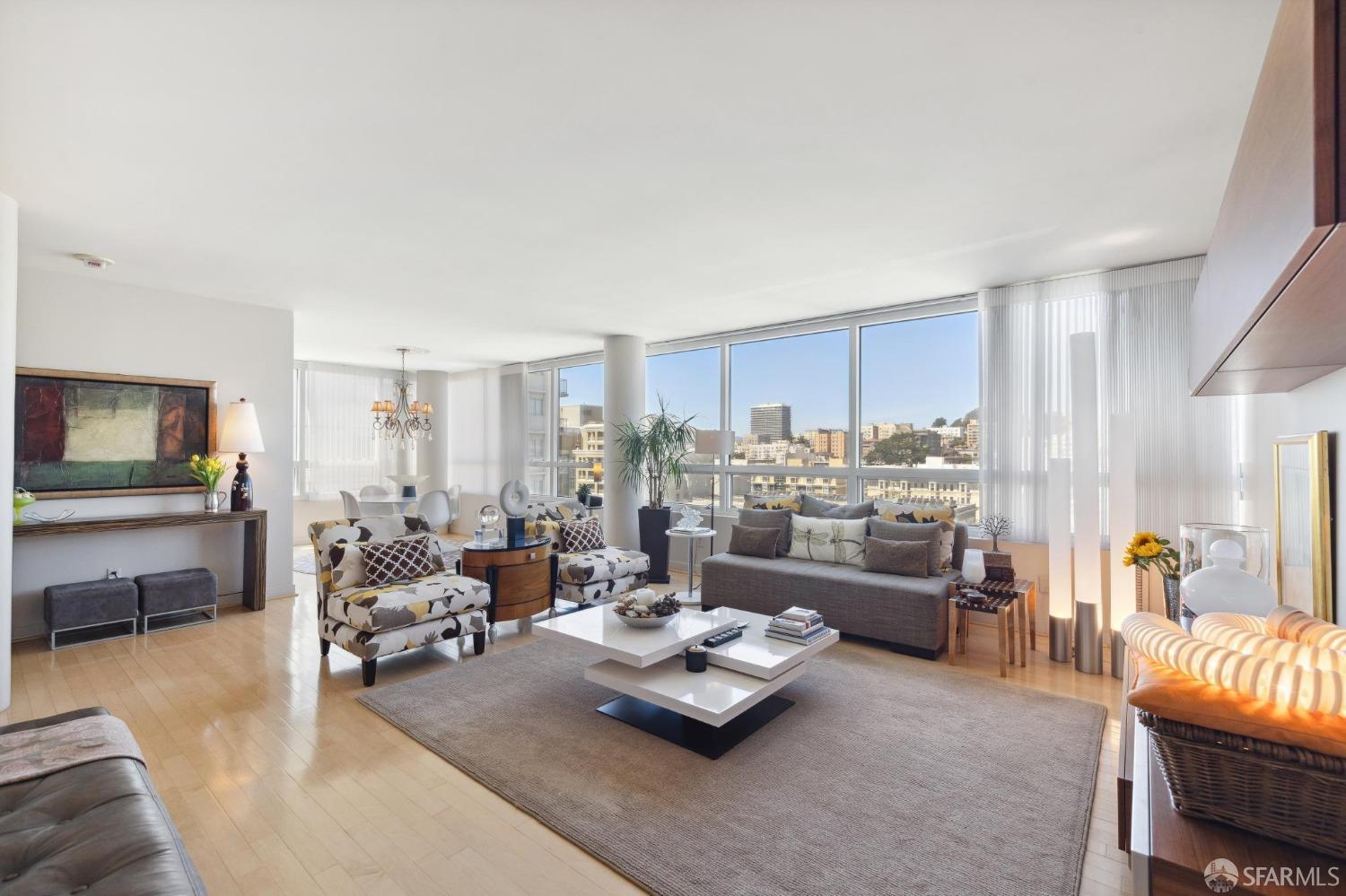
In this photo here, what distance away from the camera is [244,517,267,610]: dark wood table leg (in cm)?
532

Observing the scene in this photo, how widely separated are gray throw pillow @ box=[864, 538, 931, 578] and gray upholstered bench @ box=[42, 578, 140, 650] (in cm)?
558

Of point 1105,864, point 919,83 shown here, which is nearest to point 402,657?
point 1105,864

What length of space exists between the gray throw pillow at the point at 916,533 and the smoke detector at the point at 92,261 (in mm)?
5909

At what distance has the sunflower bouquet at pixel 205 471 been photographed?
515 cm

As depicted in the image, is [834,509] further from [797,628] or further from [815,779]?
[815,779]

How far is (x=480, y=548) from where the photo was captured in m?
4.57

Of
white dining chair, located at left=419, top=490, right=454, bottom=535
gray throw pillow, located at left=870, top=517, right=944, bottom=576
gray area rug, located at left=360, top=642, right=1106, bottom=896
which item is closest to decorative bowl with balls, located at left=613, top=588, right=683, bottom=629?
gray area rug, located at left=360, top=642, right=1106, bottom=896

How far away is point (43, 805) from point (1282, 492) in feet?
13.5

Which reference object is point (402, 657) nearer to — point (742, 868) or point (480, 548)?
point (480, 548)

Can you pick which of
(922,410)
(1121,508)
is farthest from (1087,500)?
(922,410)

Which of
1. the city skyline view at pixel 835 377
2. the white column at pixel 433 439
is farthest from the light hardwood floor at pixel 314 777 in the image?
the white column at pixel 433 439

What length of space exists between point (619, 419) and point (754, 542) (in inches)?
101

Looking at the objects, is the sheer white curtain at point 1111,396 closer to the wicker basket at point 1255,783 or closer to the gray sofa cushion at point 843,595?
the gray sofa cushion at point 843,595

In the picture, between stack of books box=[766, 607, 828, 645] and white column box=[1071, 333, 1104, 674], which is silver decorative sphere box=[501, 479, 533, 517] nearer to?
stack of books box=[766, 607, 828, 645]
